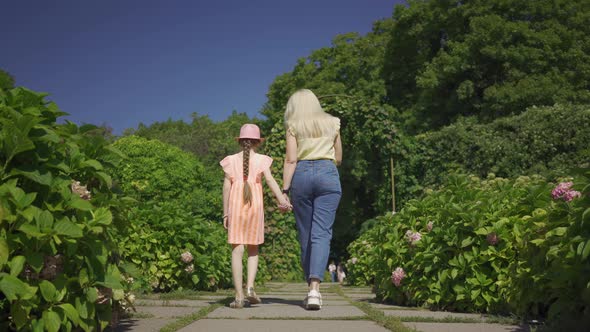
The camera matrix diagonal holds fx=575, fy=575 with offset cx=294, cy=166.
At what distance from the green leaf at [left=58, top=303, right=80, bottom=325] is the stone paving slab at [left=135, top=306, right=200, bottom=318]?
4.87 feet

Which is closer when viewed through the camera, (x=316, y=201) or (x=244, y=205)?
(x=316, y=201)

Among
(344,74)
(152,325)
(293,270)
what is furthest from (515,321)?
(344,74)

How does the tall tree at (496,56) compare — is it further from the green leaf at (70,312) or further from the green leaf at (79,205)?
the green leaf at (70,312)

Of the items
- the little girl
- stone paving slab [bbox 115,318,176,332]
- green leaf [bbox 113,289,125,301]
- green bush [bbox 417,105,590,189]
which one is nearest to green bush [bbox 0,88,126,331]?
green leaf [bbox 113,289,125,301]

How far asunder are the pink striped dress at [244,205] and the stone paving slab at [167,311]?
2.33ft

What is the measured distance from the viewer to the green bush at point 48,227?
2283mm

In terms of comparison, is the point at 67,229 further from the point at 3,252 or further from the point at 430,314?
the point at 430,314

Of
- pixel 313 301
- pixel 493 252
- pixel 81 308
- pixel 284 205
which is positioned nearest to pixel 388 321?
pixel 313 301

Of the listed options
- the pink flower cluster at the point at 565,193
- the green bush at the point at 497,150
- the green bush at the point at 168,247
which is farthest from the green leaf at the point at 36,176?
the green bush at the point at 497,150

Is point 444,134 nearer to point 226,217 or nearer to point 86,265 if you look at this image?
point 226,217

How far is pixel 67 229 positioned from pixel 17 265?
0.24 meters

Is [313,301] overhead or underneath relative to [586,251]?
underneath

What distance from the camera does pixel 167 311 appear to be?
4.21 meters

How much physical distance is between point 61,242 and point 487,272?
306cm
